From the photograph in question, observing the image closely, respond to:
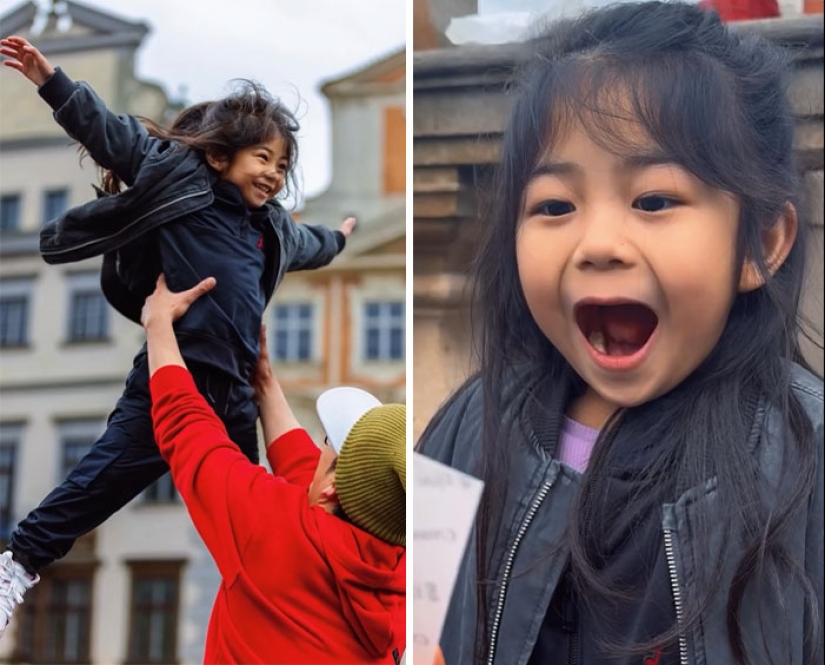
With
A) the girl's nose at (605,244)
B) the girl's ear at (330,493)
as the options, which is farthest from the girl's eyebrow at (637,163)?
the girl's ear at (330,493)

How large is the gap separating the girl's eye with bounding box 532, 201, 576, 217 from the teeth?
402 millimetres

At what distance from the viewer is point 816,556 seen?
428cm

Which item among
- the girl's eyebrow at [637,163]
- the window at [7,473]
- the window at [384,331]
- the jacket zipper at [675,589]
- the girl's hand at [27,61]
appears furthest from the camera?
the window at [384,331]

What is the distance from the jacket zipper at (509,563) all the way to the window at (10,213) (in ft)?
6.41

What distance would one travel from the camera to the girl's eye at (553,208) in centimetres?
448

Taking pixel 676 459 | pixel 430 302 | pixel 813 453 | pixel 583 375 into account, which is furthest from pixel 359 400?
pixel 813 453

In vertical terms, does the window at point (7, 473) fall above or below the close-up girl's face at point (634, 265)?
below

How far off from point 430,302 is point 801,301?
47.9 inches

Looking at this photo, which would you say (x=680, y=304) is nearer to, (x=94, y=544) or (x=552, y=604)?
(x=552, y=604)

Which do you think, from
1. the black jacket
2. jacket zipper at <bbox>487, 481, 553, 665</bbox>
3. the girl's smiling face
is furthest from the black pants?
jacket zipper at <bbox>487, 481, 553, 665</bbox>

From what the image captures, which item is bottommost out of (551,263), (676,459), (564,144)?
(676,459)

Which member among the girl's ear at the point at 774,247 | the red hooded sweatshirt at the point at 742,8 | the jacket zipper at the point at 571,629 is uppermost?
the red hooded sweatshirt at the point at 742,8

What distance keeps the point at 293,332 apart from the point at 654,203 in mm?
1255

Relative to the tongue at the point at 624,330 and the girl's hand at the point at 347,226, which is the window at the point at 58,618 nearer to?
the girl's hand at the point at 347,226
